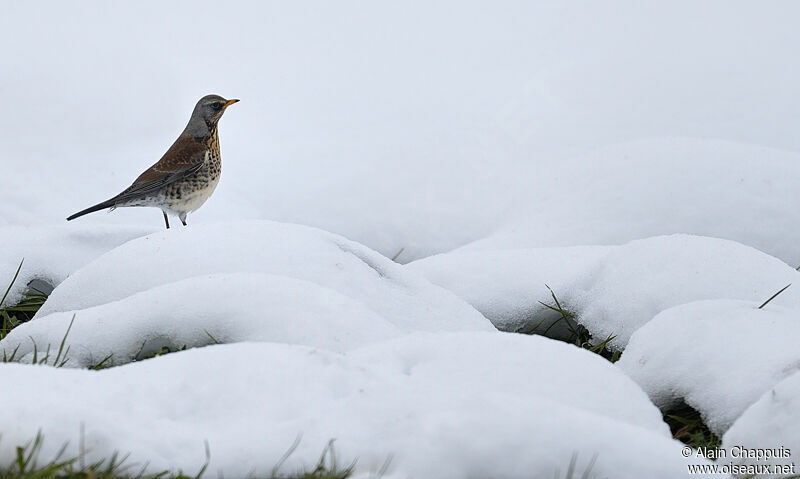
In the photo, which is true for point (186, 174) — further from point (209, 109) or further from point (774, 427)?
point (774, 427)

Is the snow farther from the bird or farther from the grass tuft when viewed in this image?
the bird

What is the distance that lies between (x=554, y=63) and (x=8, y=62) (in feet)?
13.7

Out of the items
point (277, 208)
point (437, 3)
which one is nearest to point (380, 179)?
point (277, 208)

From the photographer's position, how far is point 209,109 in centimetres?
624

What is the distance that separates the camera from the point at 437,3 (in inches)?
316

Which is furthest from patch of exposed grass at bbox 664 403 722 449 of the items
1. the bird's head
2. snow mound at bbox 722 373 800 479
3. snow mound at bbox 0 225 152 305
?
the bird's head

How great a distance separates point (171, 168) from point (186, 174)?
0.15 m

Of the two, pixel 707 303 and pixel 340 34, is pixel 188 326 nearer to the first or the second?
pixel 707 303

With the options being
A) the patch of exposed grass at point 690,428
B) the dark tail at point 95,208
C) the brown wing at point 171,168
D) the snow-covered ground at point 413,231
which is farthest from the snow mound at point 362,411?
the brown wing at point 171,168

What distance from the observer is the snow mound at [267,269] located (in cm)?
325

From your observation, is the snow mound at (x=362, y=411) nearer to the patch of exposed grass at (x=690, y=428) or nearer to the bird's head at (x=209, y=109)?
the patch of exposed grass at (x=690, y=428)

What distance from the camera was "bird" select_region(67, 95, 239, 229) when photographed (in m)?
5.89

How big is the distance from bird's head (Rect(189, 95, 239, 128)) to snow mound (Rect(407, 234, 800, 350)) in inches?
111

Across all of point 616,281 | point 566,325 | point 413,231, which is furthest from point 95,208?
point 616,281
